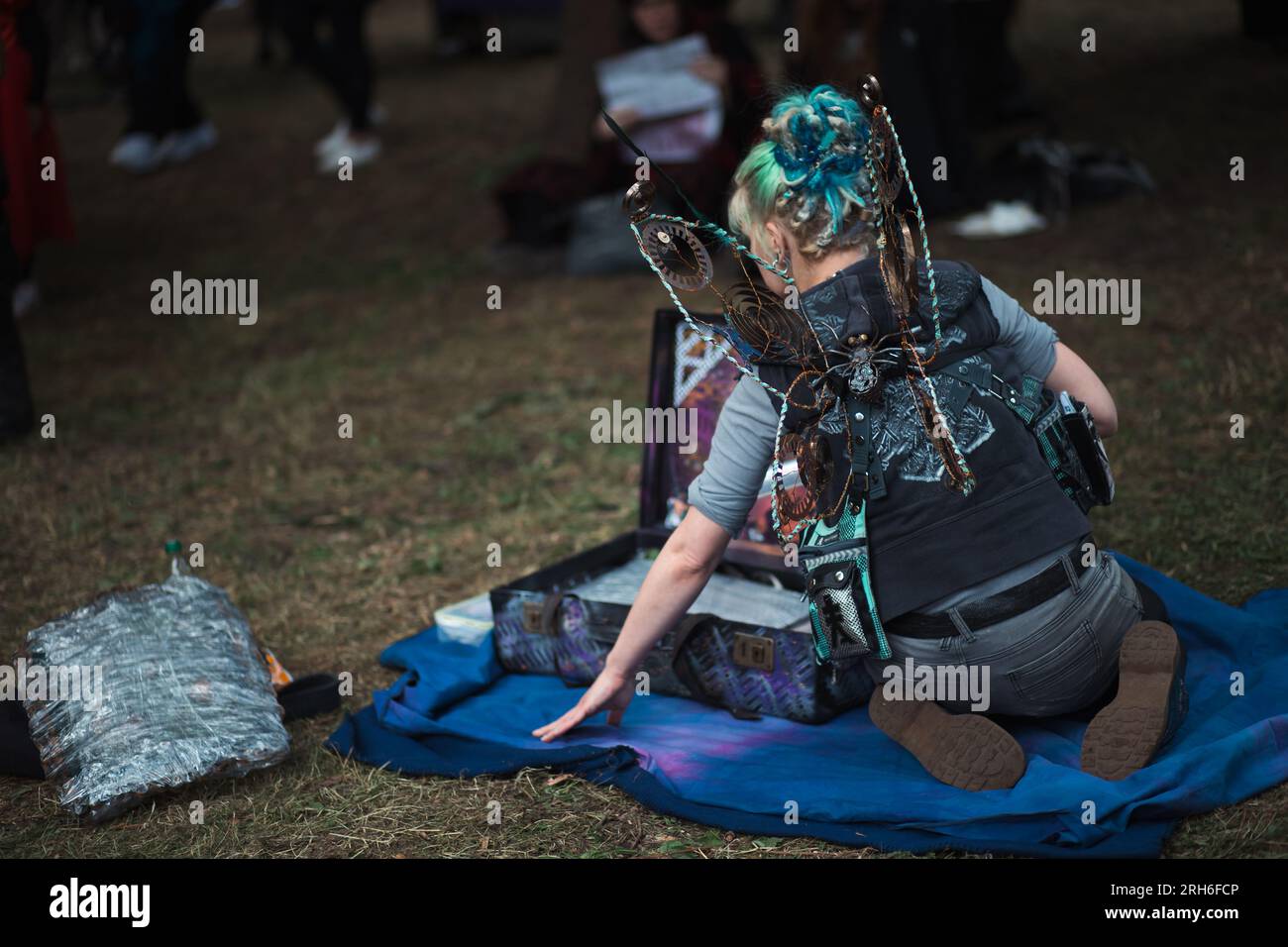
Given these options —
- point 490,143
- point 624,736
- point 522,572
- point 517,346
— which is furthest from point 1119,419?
point 490,143

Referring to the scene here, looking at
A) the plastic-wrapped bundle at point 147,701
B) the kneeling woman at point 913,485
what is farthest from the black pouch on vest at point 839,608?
the plastic-wrapped bundle at point 147,701

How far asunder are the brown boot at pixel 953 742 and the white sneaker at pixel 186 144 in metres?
8.45

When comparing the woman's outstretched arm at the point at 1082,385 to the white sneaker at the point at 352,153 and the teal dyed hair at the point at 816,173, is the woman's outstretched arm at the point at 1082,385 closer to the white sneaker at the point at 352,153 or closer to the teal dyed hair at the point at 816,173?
the teal dyed hair at the point at 816,173

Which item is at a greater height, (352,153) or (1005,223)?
(352,153)

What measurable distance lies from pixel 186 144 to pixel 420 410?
537cm

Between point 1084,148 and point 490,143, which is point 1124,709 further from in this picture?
point 490,143

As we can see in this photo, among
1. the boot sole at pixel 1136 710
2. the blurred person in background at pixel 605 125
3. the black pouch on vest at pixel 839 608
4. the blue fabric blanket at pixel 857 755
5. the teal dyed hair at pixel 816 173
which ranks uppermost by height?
the blurred person in background at pixel 605 125

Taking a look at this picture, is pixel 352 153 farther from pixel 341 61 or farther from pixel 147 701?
pixel 147 701

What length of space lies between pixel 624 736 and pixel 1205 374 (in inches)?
106

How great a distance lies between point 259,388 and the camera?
5.72m

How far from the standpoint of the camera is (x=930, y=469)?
7.89 feet

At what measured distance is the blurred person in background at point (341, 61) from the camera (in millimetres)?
8438

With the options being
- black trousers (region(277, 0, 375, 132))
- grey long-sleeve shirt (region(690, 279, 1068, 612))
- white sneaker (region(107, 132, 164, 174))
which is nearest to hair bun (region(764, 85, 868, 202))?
grey long-sleeve shirt (region(690, 279, 1068, 612))

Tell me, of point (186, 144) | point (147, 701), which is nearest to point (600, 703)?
point (147, 701)
